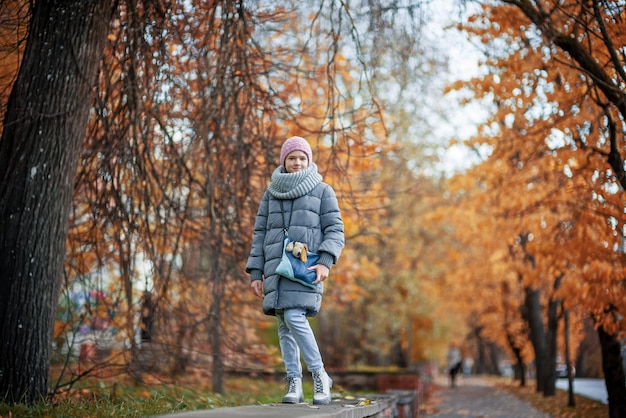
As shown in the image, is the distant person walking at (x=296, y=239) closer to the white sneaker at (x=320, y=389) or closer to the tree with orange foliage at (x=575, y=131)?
the white sneaker at (x=320, y=389)

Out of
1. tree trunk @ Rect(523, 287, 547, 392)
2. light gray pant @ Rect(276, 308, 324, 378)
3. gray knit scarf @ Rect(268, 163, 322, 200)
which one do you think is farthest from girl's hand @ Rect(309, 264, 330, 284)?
tree trunk @ Rect(523, 287, 547, 392)

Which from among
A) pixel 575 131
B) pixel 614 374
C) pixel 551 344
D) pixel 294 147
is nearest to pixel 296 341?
pixel 294 147

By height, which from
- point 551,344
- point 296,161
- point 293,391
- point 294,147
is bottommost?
point 293,391

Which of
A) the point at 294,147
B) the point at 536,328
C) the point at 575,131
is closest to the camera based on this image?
the point at 294,147

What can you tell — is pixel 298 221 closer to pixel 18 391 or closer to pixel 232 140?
pixel 18 391

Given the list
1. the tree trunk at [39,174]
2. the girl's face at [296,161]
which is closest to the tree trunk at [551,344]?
the girl's face at [296,161]

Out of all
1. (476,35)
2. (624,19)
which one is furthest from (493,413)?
(624,19)

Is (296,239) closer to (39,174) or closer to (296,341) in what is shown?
(296,341)

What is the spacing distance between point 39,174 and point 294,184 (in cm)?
250

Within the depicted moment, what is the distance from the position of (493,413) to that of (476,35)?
8350mm

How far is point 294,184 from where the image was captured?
587 cm

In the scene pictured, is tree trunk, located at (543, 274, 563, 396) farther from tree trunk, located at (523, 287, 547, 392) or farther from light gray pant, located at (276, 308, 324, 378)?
light gray pant, located at (276, 308, 324, 378)

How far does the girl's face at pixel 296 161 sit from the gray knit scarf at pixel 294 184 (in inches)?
2.9

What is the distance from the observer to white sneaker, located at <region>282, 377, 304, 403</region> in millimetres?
5762
